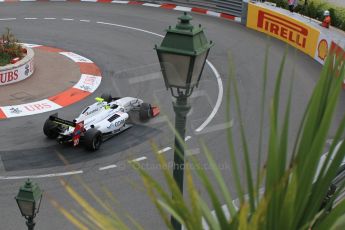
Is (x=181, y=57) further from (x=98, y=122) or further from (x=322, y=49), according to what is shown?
(x=322, y=49)

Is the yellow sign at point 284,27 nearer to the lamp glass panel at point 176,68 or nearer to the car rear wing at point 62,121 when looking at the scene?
the car rear wing at point 62,121

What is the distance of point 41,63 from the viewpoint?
18.9 meters

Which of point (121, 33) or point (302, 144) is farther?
point (121, 33)

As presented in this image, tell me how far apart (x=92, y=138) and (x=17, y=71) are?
6.05 meters

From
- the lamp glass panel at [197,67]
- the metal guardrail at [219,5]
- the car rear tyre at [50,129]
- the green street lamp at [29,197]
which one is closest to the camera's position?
the lamp glass panel at [197,67]

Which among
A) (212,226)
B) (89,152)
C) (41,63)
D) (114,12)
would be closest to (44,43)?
(41,63)

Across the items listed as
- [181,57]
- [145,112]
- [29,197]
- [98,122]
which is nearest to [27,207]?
[29,197]

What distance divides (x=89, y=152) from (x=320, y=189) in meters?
10.9

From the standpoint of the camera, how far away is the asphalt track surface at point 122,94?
11055mm

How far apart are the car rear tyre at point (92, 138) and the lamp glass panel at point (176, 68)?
7.11 metres

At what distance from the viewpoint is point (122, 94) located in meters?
16.2

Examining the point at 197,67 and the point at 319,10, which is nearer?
the point at 197,67

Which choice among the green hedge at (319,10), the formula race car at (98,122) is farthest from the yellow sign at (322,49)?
the formula race car at (98,122)

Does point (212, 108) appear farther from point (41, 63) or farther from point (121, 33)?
point (121, 33)
